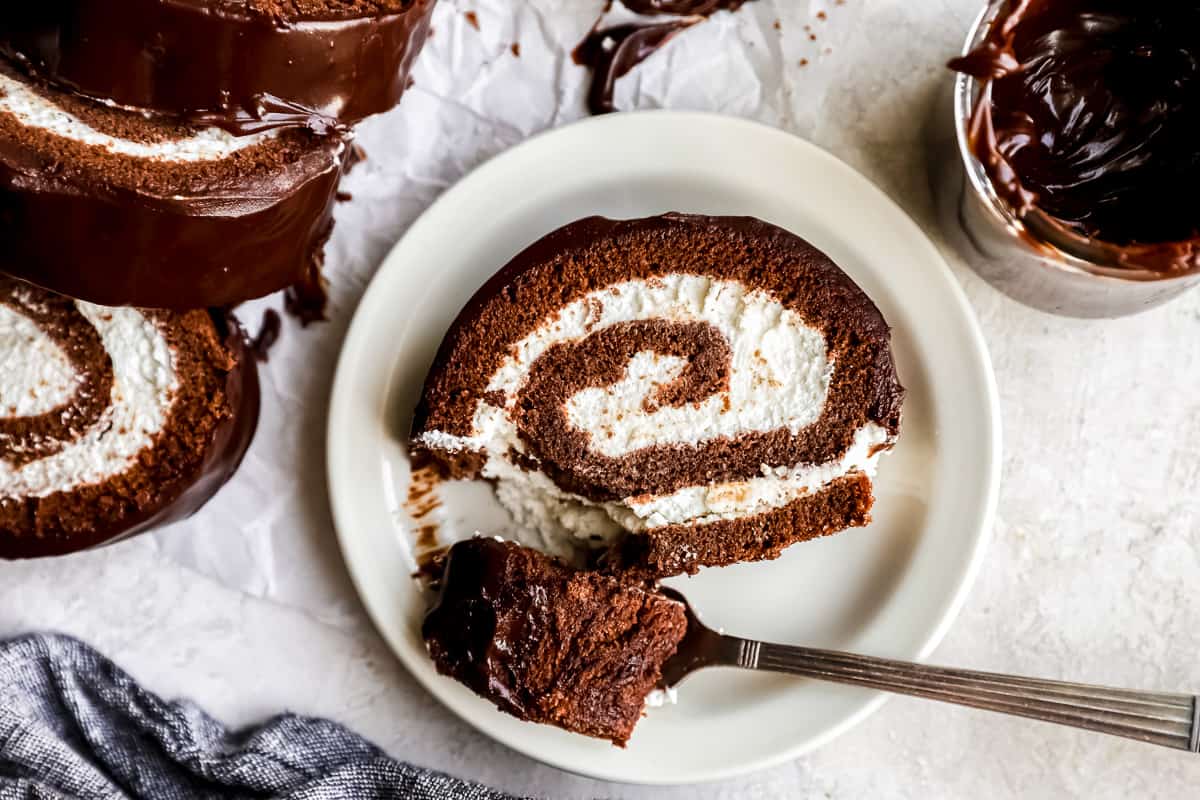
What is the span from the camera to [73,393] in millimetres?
2012

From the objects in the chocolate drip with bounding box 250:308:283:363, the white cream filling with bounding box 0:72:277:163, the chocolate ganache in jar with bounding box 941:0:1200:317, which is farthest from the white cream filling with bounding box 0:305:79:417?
the chocolate ganache in jar with bounding box 941:0:1200:317

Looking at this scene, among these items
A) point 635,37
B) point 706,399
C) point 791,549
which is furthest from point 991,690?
point 635,37

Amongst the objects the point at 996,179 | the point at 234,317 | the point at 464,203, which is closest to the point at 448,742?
the point at 234,317

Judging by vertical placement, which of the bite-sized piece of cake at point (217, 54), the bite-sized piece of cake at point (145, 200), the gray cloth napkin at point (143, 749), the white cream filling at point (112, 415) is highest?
the bite-sized piece of cake at point (217, 54)

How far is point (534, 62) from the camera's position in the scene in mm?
2104

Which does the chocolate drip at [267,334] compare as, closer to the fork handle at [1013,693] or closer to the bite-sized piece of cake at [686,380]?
the bite-sized piece of cake at [686,380]

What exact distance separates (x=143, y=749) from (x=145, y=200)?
1178mm

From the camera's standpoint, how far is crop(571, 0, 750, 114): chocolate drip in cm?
209

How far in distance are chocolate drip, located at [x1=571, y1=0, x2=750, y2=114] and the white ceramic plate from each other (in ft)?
0.48

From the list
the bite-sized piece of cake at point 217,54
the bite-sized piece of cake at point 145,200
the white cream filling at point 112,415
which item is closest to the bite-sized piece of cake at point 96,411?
the white cream filling at point 112,415

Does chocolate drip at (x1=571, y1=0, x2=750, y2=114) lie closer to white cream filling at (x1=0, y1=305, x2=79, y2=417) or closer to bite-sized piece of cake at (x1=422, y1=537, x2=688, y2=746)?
bite-sized piece of cake at (x1=422, y1=537, x2=688, y2=746)

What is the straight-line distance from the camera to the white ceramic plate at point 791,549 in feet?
6.58

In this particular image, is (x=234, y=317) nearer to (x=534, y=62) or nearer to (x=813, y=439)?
(x=534, y=62)

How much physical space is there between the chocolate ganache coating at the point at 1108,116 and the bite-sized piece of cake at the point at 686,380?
40 centimetres
